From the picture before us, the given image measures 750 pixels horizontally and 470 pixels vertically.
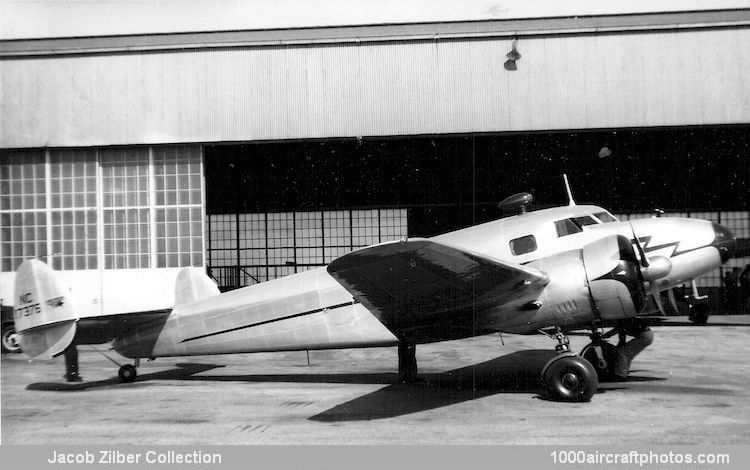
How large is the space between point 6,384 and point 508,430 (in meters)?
9.32

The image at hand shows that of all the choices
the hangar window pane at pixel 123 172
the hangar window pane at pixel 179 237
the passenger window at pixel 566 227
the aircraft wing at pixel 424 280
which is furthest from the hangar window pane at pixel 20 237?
the passenger window at pixel 566 227

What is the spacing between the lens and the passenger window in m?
9.69

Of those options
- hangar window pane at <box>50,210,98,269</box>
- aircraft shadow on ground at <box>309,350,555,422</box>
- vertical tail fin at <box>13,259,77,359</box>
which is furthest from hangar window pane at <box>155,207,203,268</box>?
aircraft shadow on ground at <box>309,350,555,422</box>

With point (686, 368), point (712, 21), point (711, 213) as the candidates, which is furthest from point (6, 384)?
point (711, 213)

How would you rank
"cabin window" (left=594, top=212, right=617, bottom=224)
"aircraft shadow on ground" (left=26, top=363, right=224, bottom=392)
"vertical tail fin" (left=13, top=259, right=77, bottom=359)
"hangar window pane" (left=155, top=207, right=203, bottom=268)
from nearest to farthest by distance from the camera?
1. "vertical tail fin" (left=13, top=259, right=77, bottom=359)
2. "cabin window" (left=594, top=212, right=617, bottom=224)
3. "aircraft shadow on ground" (left=26, top=363, right=224, bottom=392)
4. "hangar window pane" (left=155, top=207, right=203, bottom=268)

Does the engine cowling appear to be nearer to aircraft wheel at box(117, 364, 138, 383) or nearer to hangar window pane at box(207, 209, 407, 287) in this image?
aircraft wheel at box(117, 364, 138, 383)

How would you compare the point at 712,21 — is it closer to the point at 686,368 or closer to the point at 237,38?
the point at 686,368

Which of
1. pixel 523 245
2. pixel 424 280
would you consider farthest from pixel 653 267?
pixel 424 280

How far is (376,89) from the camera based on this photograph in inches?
657

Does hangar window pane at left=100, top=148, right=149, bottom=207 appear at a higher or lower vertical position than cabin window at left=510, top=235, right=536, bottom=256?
higher

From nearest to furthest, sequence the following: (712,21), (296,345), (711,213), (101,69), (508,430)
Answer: (508,430) < (296,345) < (712,21) < (101,69) < (711,213)

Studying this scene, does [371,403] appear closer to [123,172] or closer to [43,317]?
[43,317]

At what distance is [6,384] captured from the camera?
11539mm

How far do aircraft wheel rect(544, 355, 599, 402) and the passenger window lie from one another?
6.52ft
